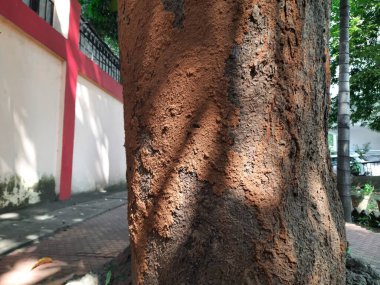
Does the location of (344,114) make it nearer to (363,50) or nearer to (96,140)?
(96,140)

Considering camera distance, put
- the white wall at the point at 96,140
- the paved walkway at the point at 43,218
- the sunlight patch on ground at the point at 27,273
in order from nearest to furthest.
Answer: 1. the sunlight patch on ground at the point at 27,273
2. the paved walkway at the point at 43,218
3. the white wall at the point at 96,140

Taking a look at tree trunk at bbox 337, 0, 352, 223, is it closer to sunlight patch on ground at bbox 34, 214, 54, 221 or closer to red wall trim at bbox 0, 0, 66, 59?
sunlight patch on ground at bbox 34, 214, 54, 221

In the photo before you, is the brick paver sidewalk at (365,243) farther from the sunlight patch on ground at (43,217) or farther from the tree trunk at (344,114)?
the sunlight patch on ground at (43,217)

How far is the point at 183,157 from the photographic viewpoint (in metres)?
1.55

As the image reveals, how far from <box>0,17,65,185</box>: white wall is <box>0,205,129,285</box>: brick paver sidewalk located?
1732 mm

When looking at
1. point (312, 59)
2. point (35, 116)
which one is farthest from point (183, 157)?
point (35, 116)

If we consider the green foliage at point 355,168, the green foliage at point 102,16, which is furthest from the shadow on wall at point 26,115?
the green foliage at point 355,168

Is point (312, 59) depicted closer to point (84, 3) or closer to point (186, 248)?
point (186, 248)

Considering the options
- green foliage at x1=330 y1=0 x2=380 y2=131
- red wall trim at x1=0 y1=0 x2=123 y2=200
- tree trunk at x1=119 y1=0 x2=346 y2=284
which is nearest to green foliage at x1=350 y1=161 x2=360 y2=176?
green foliage at x1=330 y1=0 x2=380 y2=131

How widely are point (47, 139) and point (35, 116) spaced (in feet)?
2.21

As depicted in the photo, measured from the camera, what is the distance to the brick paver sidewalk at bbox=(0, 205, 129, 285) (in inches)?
142

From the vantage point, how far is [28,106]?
7199 mm

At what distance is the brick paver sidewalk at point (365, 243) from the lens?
4616 millimetres

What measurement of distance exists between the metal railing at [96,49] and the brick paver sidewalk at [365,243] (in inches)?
311
